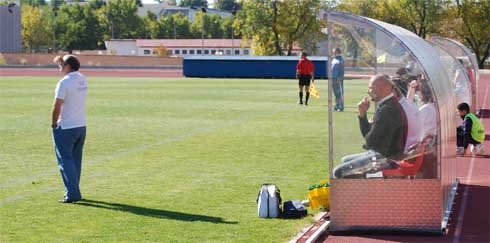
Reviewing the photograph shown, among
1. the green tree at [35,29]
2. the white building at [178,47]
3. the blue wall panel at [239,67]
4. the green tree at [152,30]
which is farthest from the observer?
the green tree at [152,30]

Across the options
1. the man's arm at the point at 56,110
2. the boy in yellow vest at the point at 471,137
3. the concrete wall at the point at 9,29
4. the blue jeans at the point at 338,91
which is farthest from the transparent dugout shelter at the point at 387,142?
the concrete wall at the point at 9,29

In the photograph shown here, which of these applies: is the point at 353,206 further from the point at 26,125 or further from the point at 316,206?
the point at 26,125

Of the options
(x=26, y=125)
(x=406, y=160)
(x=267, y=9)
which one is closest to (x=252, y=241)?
(x=406, y=160)

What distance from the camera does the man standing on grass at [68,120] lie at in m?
11.9

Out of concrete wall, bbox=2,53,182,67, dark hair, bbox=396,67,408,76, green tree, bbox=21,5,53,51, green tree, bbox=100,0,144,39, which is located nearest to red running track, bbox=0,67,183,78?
concrete wall, bbox=2,53,182,67

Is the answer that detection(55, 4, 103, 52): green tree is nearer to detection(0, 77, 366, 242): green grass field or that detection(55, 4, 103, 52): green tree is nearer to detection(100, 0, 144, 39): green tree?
detection(100, 0, 144, 39): green tree

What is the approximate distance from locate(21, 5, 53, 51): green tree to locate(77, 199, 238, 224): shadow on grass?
124723mm

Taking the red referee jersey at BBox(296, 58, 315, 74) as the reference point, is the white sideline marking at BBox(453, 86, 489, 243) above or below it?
below

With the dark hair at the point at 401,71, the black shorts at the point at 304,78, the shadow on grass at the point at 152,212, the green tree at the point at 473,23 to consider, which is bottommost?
the shadow on grass at the point at 152,212

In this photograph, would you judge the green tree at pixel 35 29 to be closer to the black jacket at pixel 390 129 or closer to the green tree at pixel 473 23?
the green tree at pixel 473 23

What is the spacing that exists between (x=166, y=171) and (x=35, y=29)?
123 metres

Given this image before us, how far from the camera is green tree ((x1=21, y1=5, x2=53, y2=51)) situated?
133125 mm

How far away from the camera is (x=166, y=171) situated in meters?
15.0

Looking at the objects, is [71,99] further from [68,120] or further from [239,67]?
[239,67]
